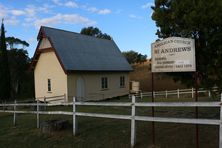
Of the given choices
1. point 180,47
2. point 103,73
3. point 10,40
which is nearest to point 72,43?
point 103,73

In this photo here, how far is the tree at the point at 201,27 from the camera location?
13508 millimetres

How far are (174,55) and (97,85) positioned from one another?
26732mm

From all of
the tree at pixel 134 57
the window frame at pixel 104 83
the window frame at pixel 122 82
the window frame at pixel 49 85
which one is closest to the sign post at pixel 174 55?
the window frame at pixel 49 85

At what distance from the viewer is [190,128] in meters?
13.5

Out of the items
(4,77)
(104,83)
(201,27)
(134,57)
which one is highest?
(134,57)

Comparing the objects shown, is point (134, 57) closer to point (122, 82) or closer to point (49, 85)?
point (122, 82)

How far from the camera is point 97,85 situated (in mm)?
37781

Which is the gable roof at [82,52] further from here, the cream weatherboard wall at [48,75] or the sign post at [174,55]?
the sign post at [174,55]

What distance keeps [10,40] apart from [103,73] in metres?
34.5

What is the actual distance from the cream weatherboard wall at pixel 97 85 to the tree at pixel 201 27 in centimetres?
2007

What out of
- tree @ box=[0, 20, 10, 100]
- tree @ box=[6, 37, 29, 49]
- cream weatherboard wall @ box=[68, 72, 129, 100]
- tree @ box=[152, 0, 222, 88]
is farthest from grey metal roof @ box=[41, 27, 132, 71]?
tree @ box=[6, 37, 29, 49]

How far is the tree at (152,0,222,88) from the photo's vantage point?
13508 millimetres

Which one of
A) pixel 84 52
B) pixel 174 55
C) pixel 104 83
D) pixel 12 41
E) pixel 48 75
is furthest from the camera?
pixel 12 41

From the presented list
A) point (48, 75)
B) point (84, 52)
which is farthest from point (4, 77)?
point (84, 52)
